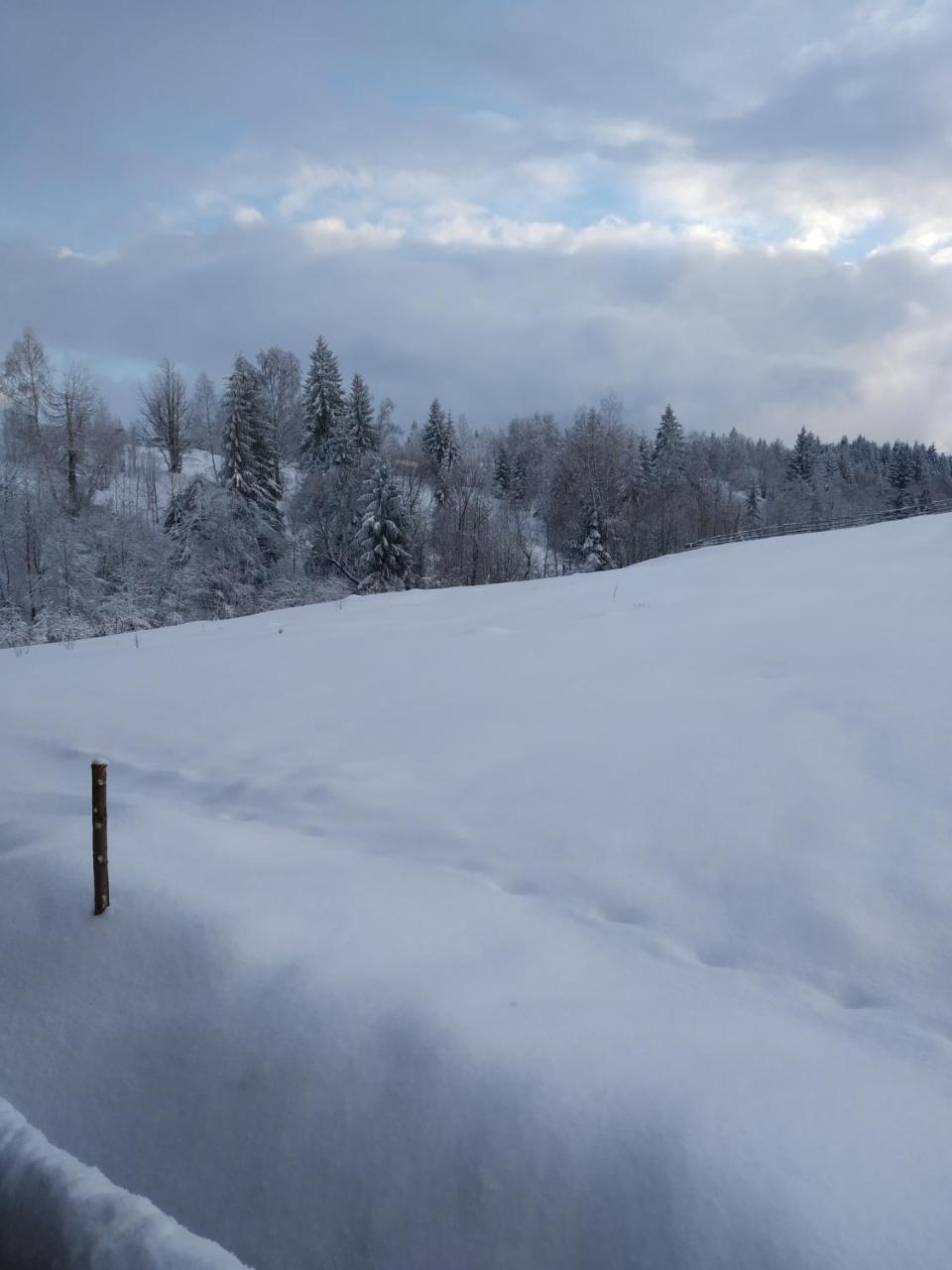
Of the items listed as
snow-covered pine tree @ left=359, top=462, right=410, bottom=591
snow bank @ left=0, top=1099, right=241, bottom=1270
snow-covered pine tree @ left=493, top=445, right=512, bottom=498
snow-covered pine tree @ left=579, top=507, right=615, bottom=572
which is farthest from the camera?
snow-covered pine tree @ left=493, top=445, right=512, bottom=498

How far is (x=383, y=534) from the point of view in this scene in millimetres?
33969

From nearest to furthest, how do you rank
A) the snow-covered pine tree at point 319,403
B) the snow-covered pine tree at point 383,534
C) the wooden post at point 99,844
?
the wooden post at point 99,844 → the snow-covered pine tree at point 383,534 → the snow-covered pine tree at point 319,403

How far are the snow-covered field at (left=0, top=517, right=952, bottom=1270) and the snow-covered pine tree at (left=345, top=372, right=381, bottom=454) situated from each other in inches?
1494

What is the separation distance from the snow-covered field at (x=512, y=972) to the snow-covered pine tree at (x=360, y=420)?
37.9 m

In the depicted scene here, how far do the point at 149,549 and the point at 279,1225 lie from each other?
33.0 metres

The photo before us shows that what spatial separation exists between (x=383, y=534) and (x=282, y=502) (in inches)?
477

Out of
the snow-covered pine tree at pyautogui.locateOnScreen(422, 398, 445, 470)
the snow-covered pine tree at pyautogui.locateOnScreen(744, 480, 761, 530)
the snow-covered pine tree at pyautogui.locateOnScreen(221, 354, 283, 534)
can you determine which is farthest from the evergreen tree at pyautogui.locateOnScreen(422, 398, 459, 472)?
the snow-covered pine tree at pyautogui.locateOnScreen(744, 480, 761, 530)

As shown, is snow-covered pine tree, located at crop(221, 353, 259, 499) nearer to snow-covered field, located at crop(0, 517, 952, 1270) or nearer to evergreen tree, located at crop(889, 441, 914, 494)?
snow-covered field, located at crop(0, 517, 952, 1270)

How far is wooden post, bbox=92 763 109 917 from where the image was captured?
296 centimetres

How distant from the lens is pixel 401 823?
421 centimetres

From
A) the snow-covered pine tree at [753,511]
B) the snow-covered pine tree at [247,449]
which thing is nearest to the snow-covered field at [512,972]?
the snow-covered pine tree at [247,449]

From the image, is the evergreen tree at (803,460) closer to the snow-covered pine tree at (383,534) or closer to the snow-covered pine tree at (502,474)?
the snow-covered pine tree at (502,474)

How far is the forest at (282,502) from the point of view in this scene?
30312mm

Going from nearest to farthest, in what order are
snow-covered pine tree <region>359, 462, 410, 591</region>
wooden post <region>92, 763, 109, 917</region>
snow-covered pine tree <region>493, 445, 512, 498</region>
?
wooden post <region>92, 763, 109, 917</region> < snow-covered pine tree <region>359, 462, 410, 591</region> < snow-covered pine tree <region>493, 445, 512, 498</region>
